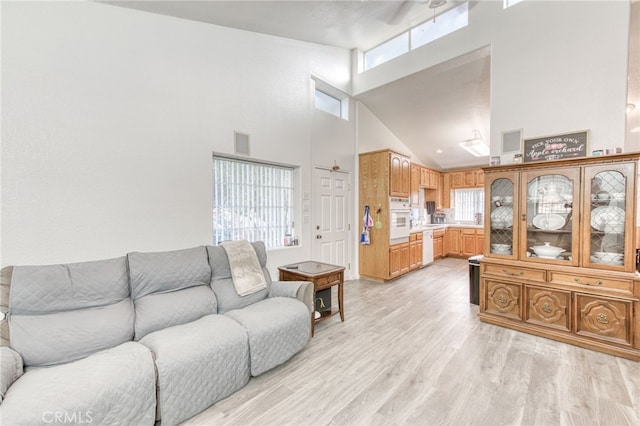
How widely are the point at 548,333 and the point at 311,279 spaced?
8.37 ft

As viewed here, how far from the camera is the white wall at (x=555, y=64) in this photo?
2.67 m

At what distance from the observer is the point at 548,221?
2977mm

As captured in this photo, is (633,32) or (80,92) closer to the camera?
(80,92)

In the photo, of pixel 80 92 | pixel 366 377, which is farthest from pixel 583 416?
pixel 80 92

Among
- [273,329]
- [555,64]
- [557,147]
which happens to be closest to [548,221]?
[557,147]

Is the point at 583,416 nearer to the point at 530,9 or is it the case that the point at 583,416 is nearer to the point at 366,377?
the point at 366,377

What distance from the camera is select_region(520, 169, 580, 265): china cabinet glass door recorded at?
2766mm

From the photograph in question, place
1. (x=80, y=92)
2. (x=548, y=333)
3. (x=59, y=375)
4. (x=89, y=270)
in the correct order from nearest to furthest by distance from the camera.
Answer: (x=59, y=375)
(x=89, y=270)
(x=80, y=92)
(x=548, y=333)

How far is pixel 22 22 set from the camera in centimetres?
218

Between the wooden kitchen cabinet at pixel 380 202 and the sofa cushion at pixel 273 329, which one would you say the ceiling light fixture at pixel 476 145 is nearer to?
the wooden kitchen cabinet at pixel 380 202

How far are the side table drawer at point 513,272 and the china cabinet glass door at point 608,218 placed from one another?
0.40m

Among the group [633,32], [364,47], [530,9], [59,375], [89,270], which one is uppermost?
[364,47]

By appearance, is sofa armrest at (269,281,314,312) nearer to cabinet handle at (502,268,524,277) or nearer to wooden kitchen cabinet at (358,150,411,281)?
cabinet handle at (502,268,524,277)

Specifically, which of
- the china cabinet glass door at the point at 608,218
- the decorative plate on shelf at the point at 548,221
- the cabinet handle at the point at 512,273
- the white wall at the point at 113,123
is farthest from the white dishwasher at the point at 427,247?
the white wall at the point at 113,123
